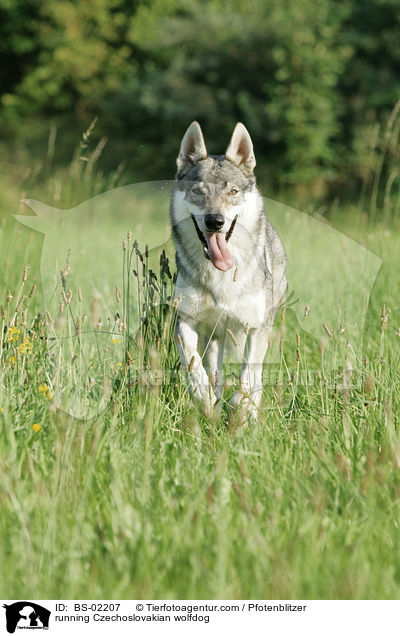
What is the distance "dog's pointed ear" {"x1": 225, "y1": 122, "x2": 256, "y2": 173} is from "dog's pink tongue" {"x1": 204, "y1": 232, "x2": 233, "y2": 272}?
0.60 m

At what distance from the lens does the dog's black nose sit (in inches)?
125

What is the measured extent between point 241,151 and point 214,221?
26.2 inches

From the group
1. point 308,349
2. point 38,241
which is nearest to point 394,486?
point 308,349

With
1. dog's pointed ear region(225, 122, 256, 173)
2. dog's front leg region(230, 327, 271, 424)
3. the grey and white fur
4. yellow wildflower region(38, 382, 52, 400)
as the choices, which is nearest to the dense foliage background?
dog's pointed ear region(225, 122, 256, 173)

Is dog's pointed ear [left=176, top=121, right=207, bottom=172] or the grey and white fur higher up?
dog's pointed ear [left=176, top=121, right=207, bottom=172]

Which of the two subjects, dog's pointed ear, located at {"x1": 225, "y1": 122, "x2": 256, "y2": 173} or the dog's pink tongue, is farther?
dog's pointed ear, located at {"x1": 225, "y1": 122, "x2": 256, "y2": 173}

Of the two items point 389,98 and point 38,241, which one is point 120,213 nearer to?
point 38,241

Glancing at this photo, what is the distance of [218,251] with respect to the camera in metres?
3.22

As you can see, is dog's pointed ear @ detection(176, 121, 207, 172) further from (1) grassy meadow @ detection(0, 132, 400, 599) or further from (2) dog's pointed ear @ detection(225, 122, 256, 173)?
(1) grassy meadow @ detection(0, 132, 400, 599)

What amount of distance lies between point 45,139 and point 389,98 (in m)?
13.5

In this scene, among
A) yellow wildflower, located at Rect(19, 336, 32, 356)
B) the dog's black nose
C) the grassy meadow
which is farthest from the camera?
the dog's black nose

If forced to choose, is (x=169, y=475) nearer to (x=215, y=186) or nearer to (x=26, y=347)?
(x=26, y=347)

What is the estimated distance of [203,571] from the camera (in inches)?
69.6

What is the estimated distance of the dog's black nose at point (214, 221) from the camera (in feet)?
10.4
